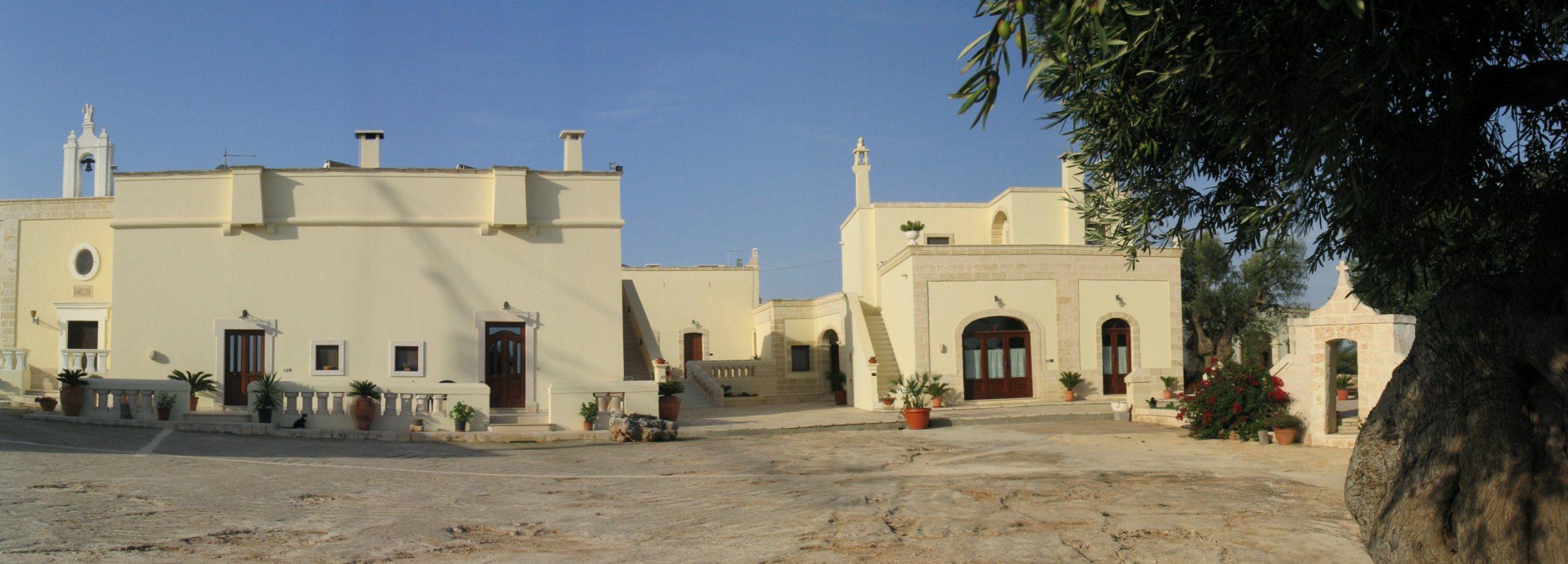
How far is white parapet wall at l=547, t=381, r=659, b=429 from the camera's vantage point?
17844mm

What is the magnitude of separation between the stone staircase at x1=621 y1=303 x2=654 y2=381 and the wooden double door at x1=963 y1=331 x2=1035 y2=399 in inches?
320

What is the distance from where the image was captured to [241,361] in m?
20.3

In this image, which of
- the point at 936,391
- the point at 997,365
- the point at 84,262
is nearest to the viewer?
the point at 84,262

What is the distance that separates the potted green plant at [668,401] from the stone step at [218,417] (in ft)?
22.3

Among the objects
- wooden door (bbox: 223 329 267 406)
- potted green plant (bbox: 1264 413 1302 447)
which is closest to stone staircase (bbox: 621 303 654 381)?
wooden door (bbox: 223 329 267 406)

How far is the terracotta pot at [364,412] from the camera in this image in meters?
16.9

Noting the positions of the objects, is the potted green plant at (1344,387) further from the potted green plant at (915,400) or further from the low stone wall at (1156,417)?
the potted green plant at (915,400)

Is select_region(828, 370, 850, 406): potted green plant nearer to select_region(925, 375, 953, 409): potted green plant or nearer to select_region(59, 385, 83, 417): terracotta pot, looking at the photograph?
select_region(925, 375, 953, 409): potted green plant

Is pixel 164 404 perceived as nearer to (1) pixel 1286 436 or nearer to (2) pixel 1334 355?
(1) pixel 1286 436

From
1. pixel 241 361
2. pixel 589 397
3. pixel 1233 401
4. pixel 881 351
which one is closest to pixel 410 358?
pixel 241 361

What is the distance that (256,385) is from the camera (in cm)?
1727

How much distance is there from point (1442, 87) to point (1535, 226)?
81 cm

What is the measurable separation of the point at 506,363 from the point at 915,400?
28.4 ft

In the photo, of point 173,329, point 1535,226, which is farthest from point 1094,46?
point 173,329
